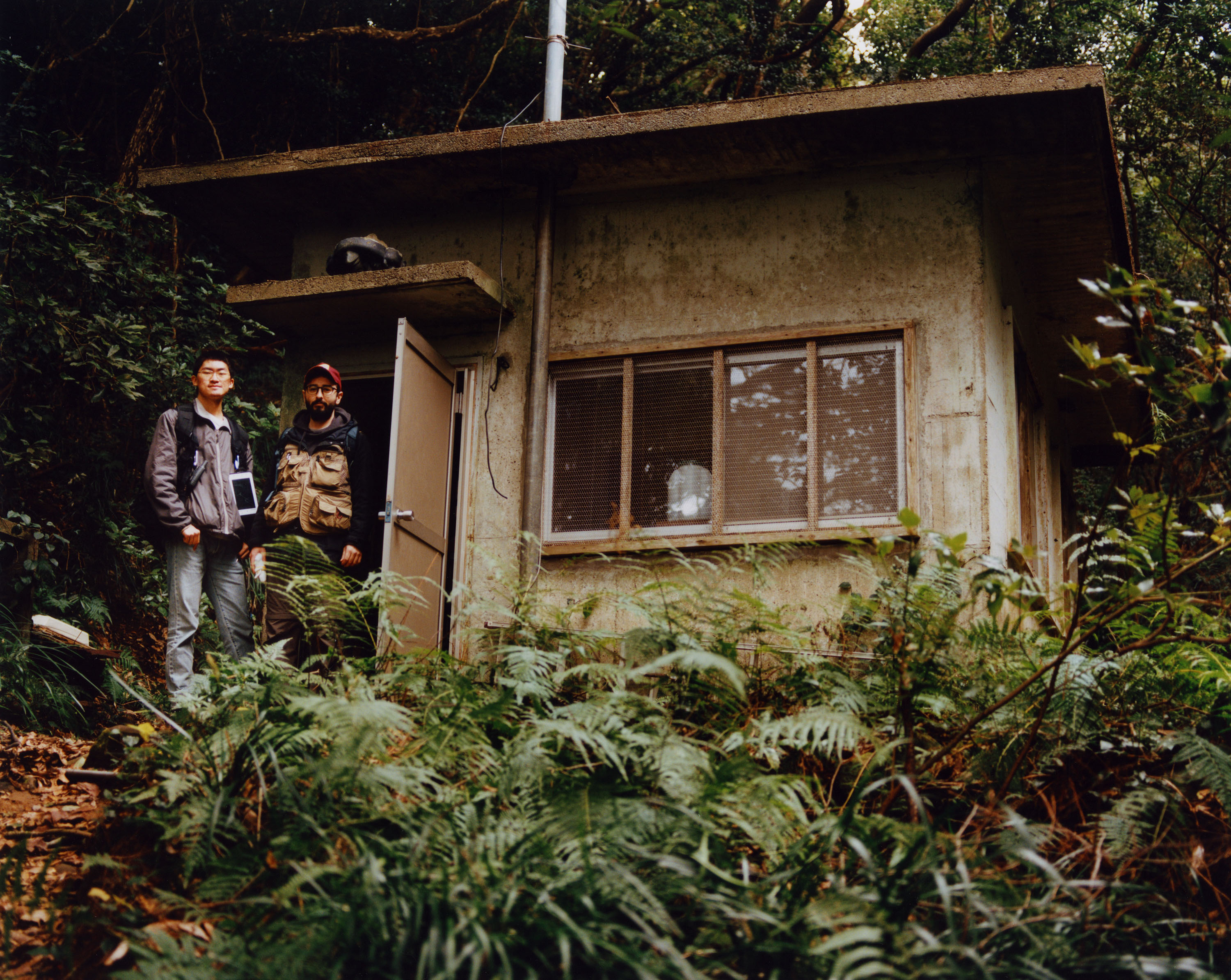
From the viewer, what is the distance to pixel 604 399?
7512mm

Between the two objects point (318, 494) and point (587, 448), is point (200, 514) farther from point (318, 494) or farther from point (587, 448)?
point (587, 448)

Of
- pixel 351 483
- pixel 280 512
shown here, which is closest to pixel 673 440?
pixel 351 483

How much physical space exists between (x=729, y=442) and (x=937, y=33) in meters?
10.3

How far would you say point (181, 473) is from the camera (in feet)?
21.6

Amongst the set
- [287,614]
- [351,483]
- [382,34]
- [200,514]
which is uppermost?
[382,34]

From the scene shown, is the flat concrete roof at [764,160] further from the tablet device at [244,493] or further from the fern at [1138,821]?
the fern at [1138,821]

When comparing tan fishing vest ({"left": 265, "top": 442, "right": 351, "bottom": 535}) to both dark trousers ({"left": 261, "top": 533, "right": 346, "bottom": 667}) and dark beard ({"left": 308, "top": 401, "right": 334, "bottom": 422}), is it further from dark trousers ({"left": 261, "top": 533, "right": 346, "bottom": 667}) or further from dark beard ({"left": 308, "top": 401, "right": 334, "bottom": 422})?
dark beard ({"left": 308, "top": 401, "right": 334, "bottom": 422})

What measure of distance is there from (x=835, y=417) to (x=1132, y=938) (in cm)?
395

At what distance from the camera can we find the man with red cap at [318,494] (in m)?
6.73

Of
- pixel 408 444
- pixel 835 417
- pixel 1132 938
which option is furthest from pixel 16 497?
pixel 1132 938

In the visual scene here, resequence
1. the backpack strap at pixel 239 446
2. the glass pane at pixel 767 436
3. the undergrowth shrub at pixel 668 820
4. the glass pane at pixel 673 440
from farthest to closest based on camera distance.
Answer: the glass pane at pixel 673 440 → the glass pane at pixel 767 436 → the backpack strap at pixel 239 446 → the undergrowth shrub at pixel 668 820

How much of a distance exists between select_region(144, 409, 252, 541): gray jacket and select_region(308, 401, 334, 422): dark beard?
0.52m

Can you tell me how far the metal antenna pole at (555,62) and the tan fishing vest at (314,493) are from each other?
312cm

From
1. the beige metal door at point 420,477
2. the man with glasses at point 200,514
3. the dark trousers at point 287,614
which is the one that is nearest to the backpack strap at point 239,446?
the man with glasses at point 200,514
